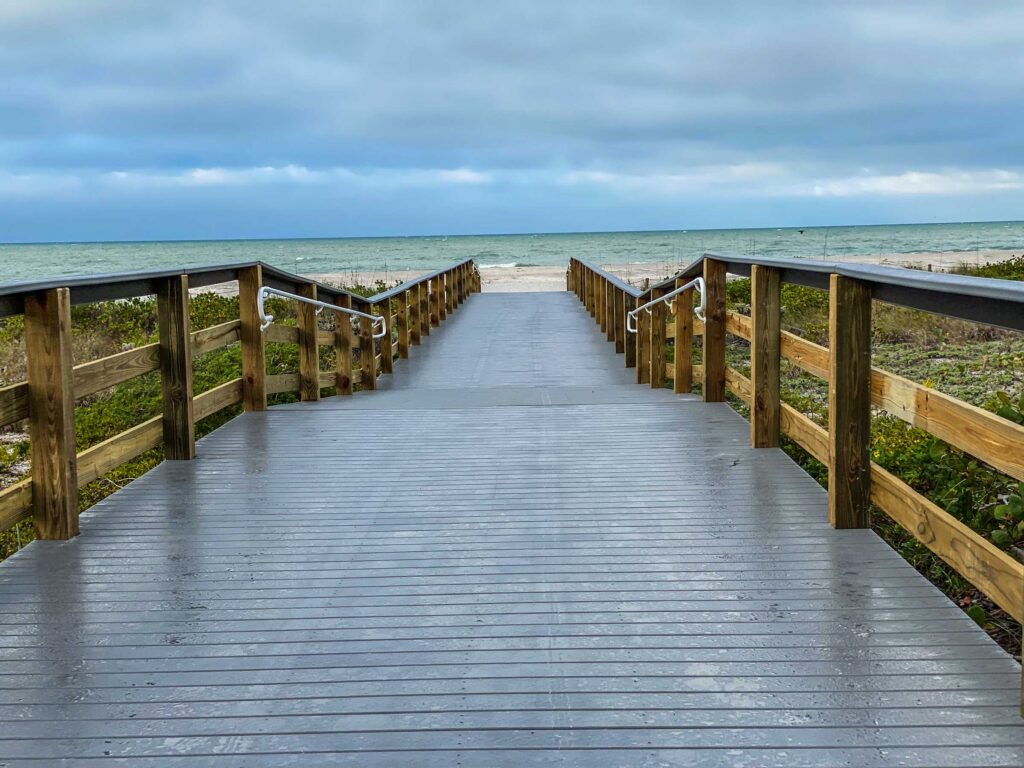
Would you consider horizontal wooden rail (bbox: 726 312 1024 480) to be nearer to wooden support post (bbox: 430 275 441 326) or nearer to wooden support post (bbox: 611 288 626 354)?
wooden support post (bbox: 611 288 626 354)

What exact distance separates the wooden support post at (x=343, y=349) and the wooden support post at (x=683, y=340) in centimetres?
272

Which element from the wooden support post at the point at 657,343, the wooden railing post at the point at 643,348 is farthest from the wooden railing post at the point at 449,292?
the wooden support post at the point at 657,343

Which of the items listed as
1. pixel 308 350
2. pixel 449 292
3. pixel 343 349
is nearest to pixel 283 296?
pixel 308 350

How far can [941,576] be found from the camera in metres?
4.29

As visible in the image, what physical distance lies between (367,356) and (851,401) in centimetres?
607

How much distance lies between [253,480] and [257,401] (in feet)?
7.18

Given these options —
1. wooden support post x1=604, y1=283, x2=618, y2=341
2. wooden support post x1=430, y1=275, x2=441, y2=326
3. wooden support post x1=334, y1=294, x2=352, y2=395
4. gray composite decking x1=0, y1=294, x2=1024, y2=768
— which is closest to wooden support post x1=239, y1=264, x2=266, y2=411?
wooden support post x1=334, y1=294, x2=352, y2=395

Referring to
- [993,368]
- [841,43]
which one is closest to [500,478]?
[993,368]

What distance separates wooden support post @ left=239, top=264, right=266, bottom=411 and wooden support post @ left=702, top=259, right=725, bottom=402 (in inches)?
115

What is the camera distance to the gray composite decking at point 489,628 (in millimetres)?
2383

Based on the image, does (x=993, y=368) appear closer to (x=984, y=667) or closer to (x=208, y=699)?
(x=984, y=667)

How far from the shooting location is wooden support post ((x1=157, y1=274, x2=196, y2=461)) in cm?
555

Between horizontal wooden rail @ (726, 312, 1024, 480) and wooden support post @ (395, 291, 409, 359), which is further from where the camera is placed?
wooden support post @ (395, 291, 409, 359)

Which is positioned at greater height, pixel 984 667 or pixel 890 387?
pixel 890 387
